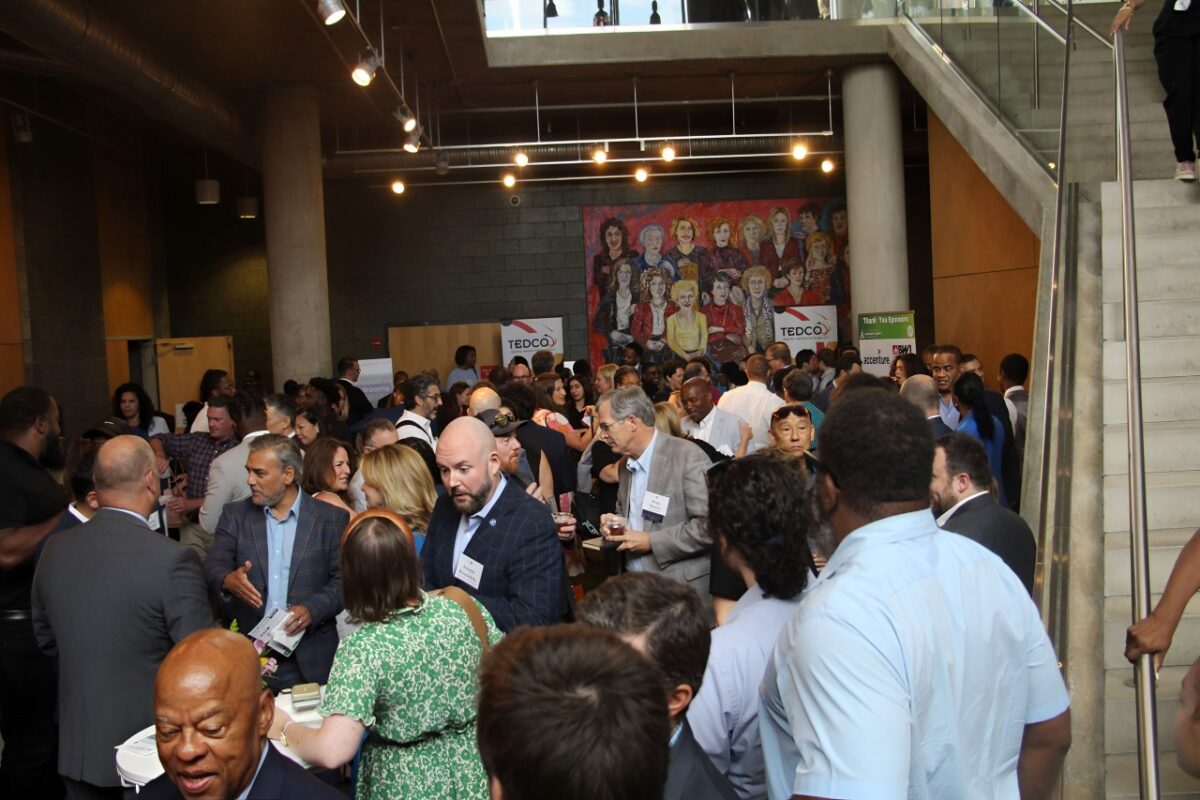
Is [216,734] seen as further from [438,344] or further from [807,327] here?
[438,344]

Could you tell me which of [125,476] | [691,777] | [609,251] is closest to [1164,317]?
[691,777]

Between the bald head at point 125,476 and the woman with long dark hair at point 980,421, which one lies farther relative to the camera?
the woman with long dark hair at point 980,421

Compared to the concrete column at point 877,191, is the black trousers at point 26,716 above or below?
below

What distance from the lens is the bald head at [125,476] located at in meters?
3.20

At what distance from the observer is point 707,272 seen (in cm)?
1719

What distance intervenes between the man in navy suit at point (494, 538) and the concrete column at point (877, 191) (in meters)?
9.99

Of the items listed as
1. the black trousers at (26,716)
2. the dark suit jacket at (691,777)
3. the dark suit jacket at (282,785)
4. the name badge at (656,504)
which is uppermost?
the name badge at (656,504)

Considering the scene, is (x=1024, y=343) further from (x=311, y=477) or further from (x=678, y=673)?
(x=678, y=673)

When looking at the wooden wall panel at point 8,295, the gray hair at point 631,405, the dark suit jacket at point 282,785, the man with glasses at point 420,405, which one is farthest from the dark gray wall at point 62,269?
the dark suit jacket at point 282,785

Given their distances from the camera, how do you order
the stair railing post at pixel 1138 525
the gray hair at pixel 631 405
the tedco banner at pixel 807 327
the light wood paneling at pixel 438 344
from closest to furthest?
the stair railing post at pixel 1138 525, the gray hair at pixel 631 405, the tedco banner at pixel 807 327, the light wood paneling at pixel 438 344

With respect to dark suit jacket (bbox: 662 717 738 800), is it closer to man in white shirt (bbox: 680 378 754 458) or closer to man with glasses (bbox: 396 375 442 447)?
man with glasses (bbox: 396 375 442 447)

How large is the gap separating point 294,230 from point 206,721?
10620mm

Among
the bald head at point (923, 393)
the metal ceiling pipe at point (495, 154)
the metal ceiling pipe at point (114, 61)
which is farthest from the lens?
the metal ceiling pipe at point (495, 154)

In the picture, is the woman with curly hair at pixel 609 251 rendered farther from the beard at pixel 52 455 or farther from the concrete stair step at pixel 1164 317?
the beard at pixel 52 455
